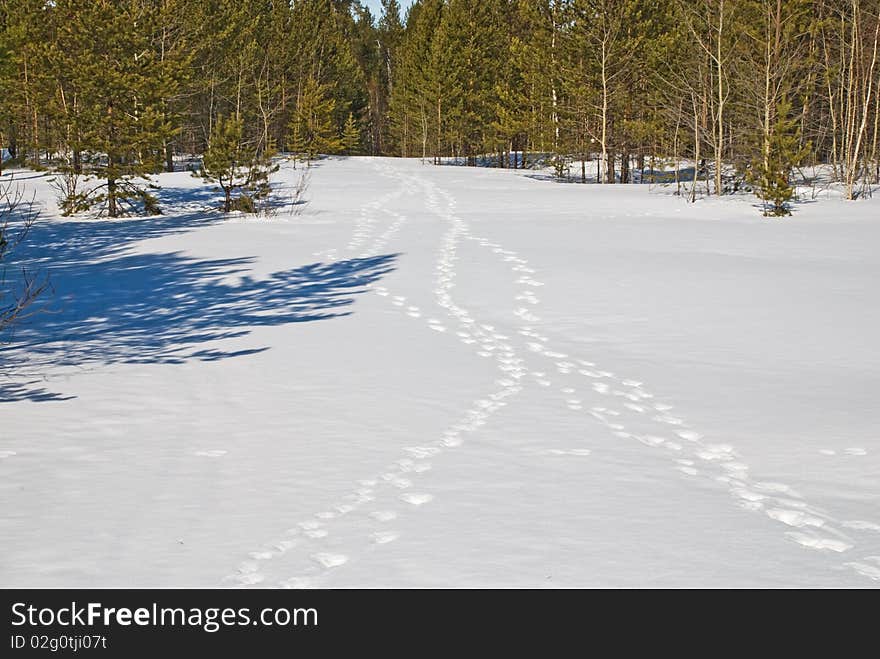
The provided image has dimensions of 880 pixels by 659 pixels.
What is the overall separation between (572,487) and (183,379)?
12.2 feet

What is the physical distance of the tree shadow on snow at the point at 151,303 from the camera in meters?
8.02

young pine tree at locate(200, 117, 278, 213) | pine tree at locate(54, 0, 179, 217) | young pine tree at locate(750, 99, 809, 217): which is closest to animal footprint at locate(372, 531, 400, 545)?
young pine tree at locate(200, 117, 278, 213)

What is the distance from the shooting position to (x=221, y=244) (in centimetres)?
1594

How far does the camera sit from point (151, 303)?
10469mm

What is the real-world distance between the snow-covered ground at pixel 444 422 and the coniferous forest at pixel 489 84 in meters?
5.04

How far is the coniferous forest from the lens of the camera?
66.0ft

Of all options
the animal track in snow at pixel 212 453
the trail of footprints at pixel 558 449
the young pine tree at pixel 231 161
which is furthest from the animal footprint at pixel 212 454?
the young pine tree at pixel 231 161

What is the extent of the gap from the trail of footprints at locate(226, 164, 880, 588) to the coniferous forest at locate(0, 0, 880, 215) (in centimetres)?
707

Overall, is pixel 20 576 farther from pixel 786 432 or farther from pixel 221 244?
pixel 221 244

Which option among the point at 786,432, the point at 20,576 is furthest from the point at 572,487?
the point at 20,576

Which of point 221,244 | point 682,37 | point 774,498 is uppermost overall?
point 682,37

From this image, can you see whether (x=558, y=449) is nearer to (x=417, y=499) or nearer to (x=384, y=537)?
(x=417, y=499)

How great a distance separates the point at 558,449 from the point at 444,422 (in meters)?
0.95

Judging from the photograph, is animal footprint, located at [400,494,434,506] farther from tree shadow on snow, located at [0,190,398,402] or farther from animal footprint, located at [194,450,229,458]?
tree shadow on snow, located at [0,190,398,402]
